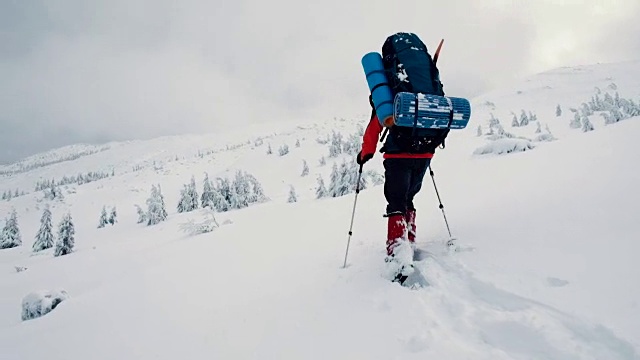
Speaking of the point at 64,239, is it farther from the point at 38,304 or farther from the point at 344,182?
the point at 344,182

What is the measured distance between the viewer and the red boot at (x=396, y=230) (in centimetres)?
327

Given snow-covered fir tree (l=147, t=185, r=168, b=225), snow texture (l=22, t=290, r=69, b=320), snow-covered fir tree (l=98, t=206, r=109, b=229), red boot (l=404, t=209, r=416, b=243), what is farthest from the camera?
snow-covered fir tree (l=98, t=206, r=109, b=229)

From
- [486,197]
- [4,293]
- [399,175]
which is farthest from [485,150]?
[4,293]

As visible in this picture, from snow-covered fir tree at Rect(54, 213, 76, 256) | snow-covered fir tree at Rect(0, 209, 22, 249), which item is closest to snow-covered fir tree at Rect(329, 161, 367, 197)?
snow-covered fir tree at Rect(54, 213, 76, 256)

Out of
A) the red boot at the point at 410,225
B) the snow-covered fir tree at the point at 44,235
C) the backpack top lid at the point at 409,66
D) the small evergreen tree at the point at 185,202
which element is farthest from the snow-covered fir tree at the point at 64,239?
the backpack top lid at the point at 409,66

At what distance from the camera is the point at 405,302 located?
2.65 m

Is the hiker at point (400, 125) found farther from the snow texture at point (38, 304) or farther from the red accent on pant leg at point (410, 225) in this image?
the snow texture at point (38, 304)

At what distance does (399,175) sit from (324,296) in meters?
1.43

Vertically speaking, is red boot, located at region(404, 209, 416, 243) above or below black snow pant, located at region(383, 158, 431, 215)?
below

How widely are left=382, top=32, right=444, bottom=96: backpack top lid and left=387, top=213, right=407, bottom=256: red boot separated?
1275mm

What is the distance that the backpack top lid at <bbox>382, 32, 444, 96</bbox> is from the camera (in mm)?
3236

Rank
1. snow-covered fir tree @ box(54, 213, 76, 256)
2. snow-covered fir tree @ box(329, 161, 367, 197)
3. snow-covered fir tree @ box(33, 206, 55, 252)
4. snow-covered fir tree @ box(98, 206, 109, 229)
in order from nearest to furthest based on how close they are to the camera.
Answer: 1. snow-covered fir tree @ box(54, 213, 76, 256)
2. snow-covered fir tree @ box(329, 161, 367, 197)
3. snow-covered fir tree @ box(33, 206, 55, 252)
4. snow-covered fir tree @ box(98, 206, 109, 229)

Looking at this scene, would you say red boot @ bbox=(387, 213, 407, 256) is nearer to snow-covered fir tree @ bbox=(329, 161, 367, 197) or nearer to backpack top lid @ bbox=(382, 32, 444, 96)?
backpack top lid @ bbox=(382, 32, 444, 96)

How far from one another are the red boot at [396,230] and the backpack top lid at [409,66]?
1.27 meters
